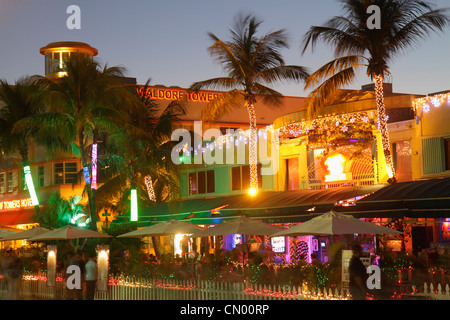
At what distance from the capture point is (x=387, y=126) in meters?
26.9

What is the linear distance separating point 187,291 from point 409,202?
768 cm

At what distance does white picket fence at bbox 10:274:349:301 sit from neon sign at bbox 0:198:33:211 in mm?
22403

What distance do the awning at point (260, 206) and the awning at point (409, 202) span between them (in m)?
1.63

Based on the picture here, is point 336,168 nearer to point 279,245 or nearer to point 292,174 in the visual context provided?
point 292,174

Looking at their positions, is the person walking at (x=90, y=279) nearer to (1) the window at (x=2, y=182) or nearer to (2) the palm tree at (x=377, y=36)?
(2) the palm tree at (x=377, y=36)

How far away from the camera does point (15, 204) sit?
157 ft

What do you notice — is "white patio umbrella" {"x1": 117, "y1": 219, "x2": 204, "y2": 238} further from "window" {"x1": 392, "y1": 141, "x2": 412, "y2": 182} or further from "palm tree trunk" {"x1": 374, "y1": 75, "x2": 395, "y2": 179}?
"window" {"x1": 392, "y1": 141, "x2": 412, "y2": 182}

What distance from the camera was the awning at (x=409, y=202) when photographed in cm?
2105

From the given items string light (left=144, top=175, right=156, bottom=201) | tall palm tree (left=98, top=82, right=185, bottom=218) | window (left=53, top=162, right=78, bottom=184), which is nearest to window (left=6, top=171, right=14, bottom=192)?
window (left=53, top=162, right=78, bottom=184)


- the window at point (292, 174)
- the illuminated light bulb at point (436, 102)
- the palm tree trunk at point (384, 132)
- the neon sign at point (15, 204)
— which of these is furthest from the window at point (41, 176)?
the illuminated light bulb at point (436, 102)

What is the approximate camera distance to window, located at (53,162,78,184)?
145 feet

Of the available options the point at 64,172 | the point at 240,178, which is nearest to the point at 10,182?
the point at 64,172

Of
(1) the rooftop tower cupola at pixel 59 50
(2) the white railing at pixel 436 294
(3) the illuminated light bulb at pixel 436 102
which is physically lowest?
(2) the white railing at pixel 436 294
